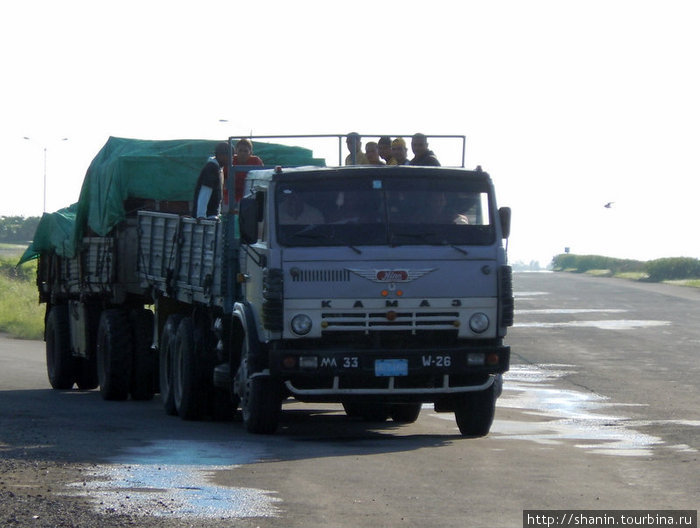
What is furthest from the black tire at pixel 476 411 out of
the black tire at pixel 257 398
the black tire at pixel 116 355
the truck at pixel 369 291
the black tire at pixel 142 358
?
the black tire at pixel 116 355

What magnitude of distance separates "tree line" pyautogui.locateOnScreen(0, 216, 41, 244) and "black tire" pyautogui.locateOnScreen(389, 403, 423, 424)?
122 meters

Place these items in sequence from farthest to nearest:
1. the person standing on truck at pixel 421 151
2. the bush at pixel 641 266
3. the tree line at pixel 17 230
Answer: the tree line at pixel 17 230
the bush at pixel 641 266
the person standing on truck at pixel 421 151

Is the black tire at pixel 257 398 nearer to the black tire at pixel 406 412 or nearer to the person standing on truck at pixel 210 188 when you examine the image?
the person standing on truck at pixel 210 188

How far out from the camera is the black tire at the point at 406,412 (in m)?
16.7

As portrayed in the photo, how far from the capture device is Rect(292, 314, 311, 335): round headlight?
13469mm

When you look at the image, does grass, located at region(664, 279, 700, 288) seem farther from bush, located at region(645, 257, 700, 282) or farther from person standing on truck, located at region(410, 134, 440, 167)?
person standing on truck, located at region(410, 134, 440, 167)

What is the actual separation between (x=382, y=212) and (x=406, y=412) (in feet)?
12.2

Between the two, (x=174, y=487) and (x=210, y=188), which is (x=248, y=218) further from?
(x=174, y=487)

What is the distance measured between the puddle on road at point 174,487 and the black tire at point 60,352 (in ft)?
32.2

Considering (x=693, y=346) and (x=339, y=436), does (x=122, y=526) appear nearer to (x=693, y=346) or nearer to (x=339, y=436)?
(x=339, y=436)

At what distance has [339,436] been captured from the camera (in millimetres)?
14758

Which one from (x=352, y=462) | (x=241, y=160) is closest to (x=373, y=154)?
(x=241, y=160)

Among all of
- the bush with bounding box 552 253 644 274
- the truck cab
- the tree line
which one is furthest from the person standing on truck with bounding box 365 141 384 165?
the tree line

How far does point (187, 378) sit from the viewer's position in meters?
16.1
